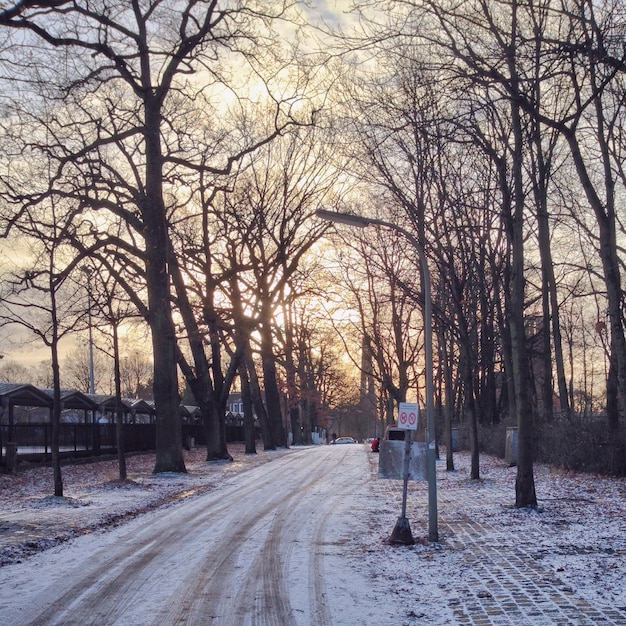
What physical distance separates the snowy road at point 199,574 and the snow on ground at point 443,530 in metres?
0.39

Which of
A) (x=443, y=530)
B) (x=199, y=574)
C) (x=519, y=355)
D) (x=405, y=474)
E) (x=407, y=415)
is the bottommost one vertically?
(x=443, y=530)

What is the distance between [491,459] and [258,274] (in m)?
13.2

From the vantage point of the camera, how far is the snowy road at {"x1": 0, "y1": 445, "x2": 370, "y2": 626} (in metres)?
7.30

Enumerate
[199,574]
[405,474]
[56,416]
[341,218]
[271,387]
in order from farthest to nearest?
[271,387] → [56,416] → [341,218] → [405,474] → [199,574]

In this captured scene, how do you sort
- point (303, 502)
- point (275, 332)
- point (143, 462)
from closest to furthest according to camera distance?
point (303, 502), point (143, 462), point (275, 332)

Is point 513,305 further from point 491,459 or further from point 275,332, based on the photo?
point 275,332

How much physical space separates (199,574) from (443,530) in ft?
15.7

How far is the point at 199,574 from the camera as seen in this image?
9086 millimetres

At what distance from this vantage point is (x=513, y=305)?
15.3 metres

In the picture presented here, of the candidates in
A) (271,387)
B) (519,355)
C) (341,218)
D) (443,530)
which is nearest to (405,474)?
(443,530)

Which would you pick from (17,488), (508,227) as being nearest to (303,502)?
(508,227)

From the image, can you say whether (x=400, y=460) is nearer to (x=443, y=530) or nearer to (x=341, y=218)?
(x=443, y=530)

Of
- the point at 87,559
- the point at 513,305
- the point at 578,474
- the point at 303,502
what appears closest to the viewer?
the point at 87,559

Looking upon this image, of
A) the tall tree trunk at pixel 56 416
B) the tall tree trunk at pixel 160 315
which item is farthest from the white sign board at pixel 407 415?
the tall tree trunk at pixel 160 315
